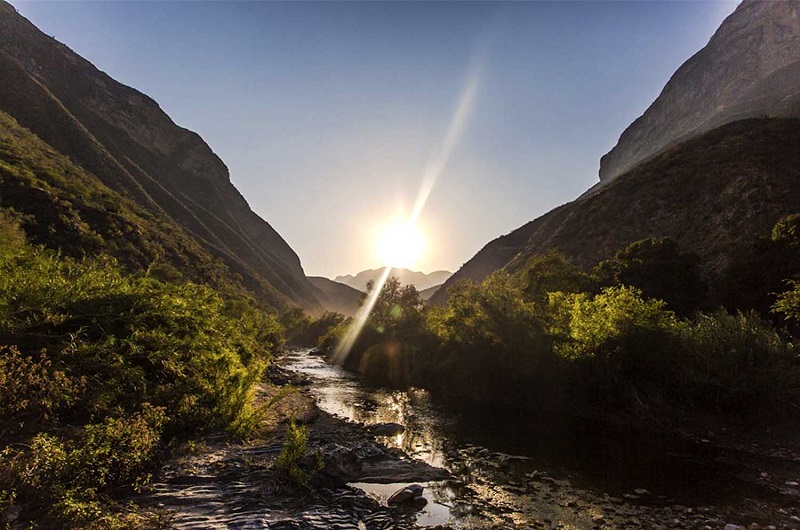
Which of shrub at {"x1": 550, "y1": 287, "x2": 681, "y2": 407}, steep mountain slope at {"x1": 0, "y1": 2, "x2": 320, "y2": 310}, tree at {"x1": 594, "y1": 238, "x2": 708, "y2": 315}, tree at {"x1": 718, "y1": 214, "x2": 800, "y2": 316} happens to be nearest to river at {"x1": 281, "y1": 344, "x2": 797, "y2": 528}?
shrub at {"x1": 550, "y1": 287, "x2": 681, "y2": 407}

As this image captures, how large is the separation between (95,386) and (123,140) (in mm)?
143737

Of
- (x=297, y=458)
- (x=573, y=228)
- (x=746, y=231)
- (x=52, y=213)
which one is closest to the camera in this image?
(x=297, y=458)

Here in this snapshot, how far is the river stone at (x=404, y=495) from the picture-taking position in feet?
38.4

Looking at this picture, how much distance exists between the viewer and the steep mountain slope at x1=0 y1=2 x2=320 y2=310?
78500 millimetres

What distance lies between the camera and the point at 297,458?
→ 12094 mm

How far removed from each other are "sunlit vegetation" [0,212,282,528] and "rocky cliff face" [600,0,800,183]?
469ft

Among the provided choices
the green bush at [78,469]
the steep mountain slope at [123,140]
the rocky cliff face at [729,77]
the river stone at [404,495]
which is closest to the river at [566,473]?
the river stone at [404,495]

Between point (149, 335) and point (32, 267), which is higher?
point (32, 267)

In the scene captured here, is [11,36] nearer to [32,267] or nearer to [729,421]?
[32,267]

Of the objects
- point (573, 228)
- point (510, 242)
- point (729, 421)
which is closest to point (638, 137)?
point (510, 242)

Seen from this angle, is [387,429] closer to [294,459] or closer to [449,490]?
[449,490]

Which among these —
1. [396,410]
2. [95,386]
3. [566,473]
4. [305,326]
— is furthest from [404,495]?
[305,326]

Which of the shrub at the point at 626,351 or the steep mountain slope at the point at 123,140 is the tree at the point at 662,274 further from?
the steep mountain slope at the point at 123,140

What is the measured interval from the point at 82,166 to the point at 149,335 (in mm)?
84180
